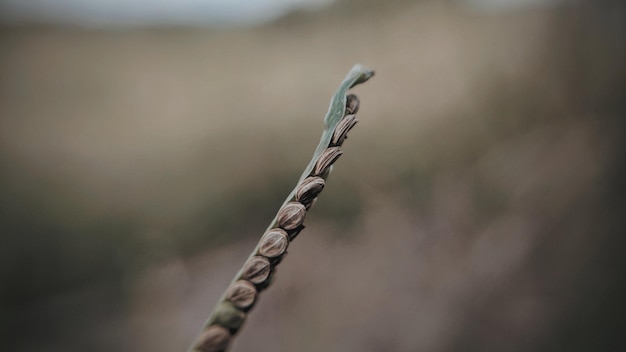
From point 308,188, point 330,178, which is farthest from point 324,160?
point 330,178

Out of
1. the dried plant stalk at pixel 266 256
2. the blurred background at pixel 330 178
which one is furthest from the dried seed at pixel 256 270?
the blurred background at pixel 330 178

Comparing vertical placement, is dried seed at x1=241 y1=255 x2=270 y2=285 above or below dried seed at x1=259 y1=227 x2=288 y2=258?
below

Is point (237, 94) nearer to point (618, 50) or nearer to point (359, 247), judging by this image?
point (359, 247)

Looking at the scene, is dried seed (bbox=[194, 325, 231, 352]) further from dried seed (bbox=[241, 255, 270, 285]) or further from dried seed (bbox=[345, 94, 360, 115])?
dried seed (bbox=[345, 94, 360, 115])

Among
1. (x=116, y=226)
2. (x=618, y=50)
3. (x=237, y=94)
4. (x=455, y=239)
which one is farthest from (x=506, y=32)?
(x=116, y=226)

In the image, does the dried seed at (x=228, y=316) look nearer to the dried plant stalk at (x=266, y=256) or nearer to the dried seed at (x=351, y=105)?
the dried plant stalk at (x=266, y=256)

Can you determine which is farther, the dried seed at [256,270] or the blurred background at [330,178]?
the blurred background at [330,178]

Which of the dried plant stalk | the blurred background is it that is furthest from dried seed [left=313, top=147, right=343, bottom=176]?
the blurred background
